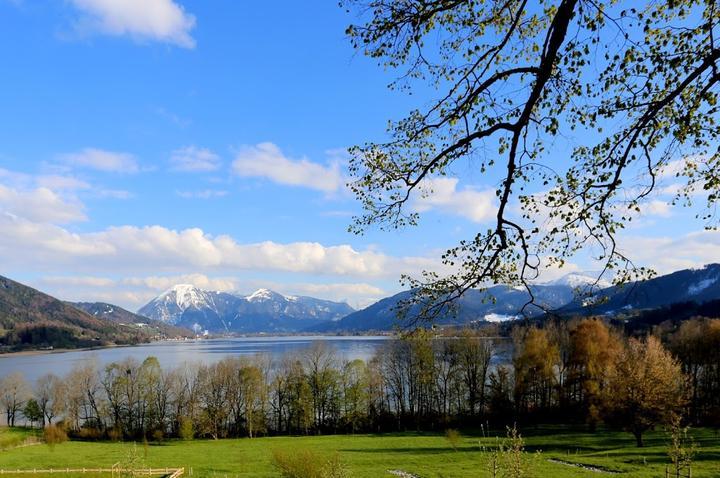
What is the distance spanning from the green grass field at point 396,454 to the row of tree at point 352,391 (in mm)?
5813

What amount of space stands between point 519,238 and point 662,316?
153584 millimetres

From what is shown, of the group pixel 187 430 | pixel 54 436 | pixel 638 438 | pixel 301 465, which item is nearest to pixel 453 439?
pixel 638 438

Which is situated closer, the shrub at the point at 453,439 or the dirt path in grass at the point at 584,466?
the dirt path in grass at the point at 584,466

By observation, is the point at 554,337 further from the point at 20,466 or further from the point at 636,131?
the point at 636,131

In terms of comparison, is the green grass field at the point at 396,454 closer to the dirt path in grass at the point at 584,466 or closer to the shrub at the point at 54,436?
the dirt path in grass at the point at 584,466

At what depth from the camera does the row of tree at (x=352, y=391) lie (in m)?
52.7

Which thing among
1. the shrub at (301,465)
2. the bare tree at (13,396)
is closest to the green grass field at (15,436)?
the bare tree at (13,396)

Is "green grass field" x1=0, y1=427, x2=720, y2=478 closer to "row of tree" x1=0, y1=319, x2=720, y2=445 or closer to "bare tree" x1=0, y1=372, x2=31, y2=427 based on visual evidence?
"row of tree" x1=0, y1=319, x2=720, y2=445

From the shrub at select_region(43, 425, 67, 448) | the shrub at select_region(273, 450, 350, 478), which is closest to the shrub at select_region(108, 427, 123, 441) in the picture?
the shrub at select_region(43, 425, 67, 448)

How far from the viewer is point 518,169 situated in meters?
6.54

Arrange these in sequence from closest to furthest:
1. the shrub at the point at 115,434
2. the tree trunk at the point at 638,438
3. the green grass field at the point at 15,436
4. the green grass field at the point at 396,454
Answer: the green grass field at the point at 396,454 < the tree trunk at the point at 638,438 < the green grass field at the point at 15,436 < the shrub at the point at 115,434

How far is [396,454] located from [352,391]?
18.7 m

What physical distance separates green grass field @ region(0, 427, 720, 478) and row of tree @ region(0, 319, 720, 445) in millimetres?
5813

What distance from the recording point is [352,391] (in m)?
57.0
